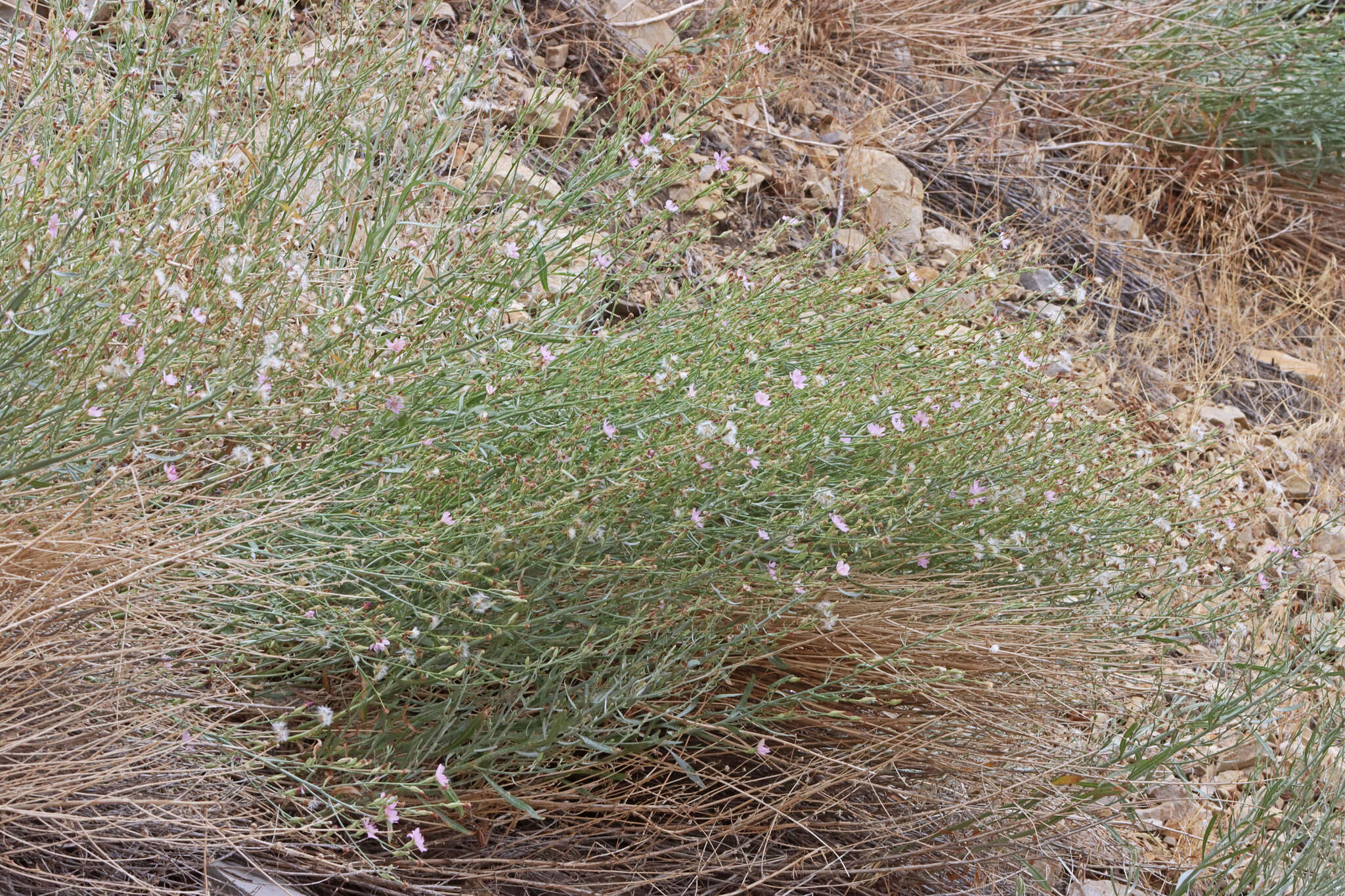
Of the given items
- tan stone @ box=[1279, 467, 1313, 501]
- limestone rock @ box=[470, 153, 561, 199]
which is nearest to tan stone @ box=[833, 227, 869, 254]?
limestone rock @ box=[470, 153, 561, 199]

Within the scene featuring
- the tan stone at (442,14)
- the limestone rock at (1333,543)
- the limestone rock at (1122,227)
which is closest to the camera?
the tan stone at (442,14)

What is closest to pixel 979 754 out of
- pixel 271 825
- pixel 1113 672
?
pixel 1113 672

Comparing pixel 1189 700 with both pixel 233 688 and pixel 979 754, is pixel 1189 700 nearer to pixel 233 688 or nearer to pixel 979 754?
pixel 979 754

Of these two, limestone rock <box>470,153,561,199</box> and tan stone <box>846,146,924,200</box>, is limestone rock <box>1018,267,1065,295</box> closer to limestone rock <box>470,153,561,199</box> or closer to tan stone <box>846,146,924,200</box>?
tan stone <box>846,146,924,200</box>

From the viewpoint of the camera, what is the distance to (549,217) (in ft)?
7.53

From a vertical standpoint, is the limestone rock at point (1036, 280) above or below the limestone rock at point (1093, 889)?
above

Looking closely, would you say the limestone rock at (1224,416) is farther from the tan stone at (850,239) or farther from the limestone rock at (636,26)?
the limestone rock at (636,26)

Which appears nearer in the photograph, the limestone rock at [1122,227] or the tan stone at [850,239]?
the tan stone at [850,239]

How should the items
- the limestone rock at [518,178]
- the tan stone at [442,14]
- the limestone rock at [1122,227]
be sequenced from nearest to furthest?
the limestone rock at [518,178], the tan stone at [442,14], the limestone rock at [1122,227]

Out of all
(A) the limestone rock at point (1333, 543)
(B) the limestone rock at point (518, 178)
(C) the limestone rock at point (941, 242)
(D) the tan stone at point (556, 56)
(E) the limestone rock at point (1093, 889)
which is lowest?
(A) the limestone rock at point (1333, 543)

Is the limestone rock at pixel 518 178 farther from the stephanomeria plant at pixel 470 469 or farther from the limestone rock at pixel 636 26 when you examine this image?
the limestone rock at pixel 636 26

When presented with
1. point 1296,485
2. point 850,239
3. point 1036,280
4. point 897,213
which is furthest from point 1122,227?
point 850,239

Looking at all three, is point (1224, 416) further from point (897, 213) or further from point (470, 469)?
point (470, 469)

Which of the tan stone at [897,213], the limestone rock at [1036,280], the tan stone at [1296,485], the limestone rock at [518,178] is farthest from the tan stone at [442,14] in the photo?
the tan stone at [1296,485]
